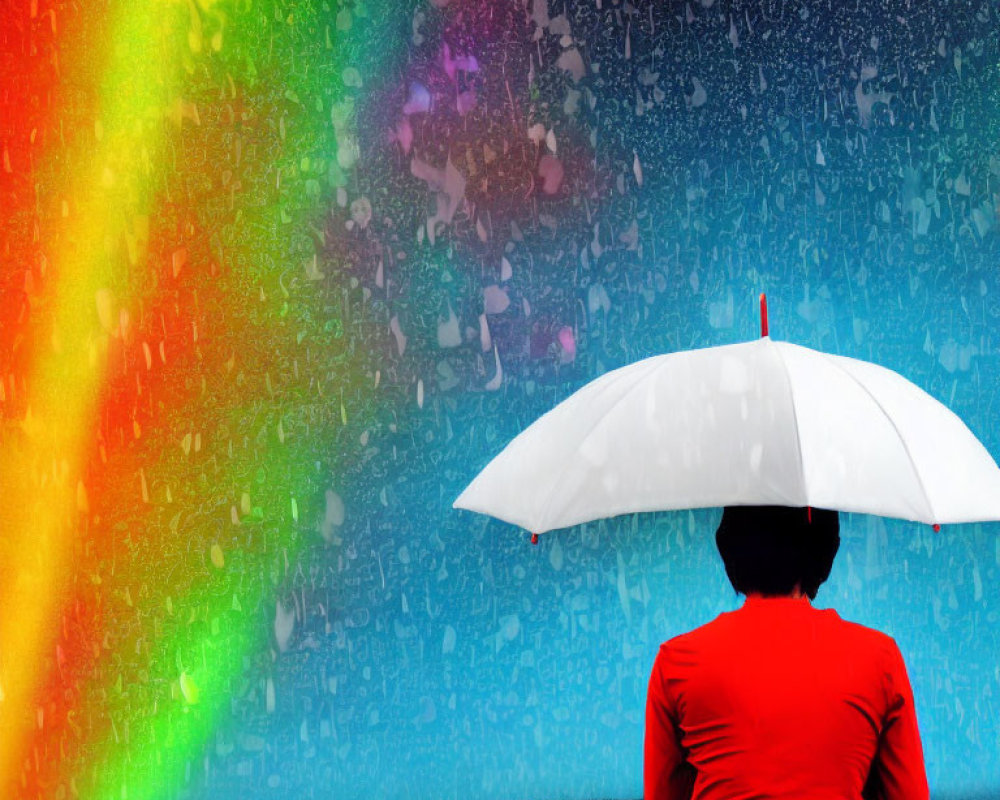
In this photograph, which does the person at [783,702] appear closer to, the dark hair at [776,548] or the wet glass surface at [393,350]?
the dark hair at [776,548]

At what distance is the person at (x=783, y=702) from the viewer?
176 centimetres

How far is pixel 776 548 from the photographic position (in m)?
1.93

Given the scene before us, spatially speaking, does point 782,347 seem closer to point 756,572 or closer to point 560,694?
point 756,572

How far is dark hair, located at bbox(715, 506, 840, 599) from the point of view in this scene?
1.91 meters

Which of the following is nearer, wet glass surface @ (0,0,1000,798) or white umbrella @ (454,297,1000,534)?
white umbrella @ (454,297,1000,534)

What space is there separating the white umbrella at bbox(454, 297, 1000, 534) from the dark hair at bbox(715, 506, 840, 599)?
0.04 m

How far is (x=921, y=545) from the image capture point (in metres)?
3.72

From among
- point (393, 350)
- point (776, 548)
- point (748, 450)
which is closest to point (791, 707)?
point (776, 548)

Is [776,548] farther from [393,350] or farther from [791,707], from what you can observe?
[393,350]

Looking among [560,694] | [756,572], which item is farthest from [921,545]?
[756,572]

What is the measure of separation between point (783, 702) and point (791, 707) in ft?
0.06

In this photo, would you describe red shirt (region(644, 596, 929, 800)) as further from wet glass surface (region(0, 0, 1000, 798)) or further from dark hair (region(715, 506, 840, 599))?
wet glass surface (region(0, 0, 1000, 798))

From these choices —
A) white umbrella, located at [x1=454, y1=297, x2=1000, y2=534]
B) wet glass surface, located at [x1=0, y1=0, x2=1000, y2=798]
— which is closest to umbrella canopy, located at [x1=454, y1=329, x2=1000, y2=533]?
white umbrella, located at [x1=454, y1=297, x2=1000, y2=534]

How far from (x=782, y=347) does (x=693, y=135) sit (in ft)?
5.44
